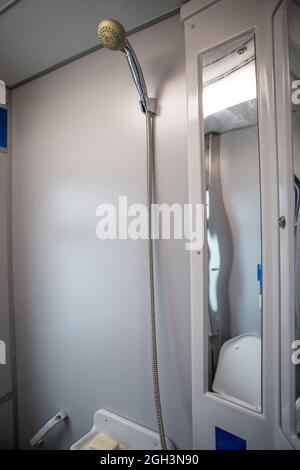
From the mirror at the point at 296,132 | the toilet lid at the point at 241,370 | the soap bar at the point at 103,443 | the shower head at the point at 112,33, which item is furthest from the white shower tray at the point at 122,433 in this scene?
the shower head at the point at 112,33

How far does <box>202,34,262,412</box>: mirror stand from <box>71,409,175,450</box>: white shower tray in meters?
0.38

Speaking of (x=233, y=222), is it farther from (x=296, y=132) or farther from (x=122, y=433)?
(x=122, y=433)

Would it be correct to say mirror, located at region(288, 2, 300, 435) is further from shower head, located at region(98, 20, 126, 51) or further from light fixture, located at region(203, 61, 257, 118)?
shower head, located at region(98, 20, 126, 51)

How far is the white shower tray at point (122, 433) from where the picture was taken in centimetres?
89

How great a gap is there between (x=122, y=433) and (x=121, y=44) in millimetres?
1317

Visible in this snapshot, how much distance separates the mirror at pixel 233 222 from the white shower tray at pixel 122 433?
38 cm

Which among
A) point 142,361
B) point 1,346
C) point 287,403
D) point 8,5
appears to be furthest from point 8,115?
point 287,403

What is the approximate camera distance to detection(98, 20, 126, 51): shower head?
663mm

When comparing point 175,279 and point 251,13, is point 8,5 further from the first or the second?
point 175,279

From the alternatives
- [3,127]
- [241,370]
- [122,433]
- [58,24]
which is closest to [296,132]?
[241,370]

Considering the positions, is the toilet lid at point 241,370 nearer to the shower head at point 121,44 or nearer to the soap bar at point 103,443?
the soap bar at point 103,443

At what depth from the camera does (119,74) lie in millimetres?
976

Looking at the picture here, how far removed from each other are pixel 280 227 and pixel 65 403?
1211mm

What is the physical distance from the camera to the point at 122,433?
37.6 inches
